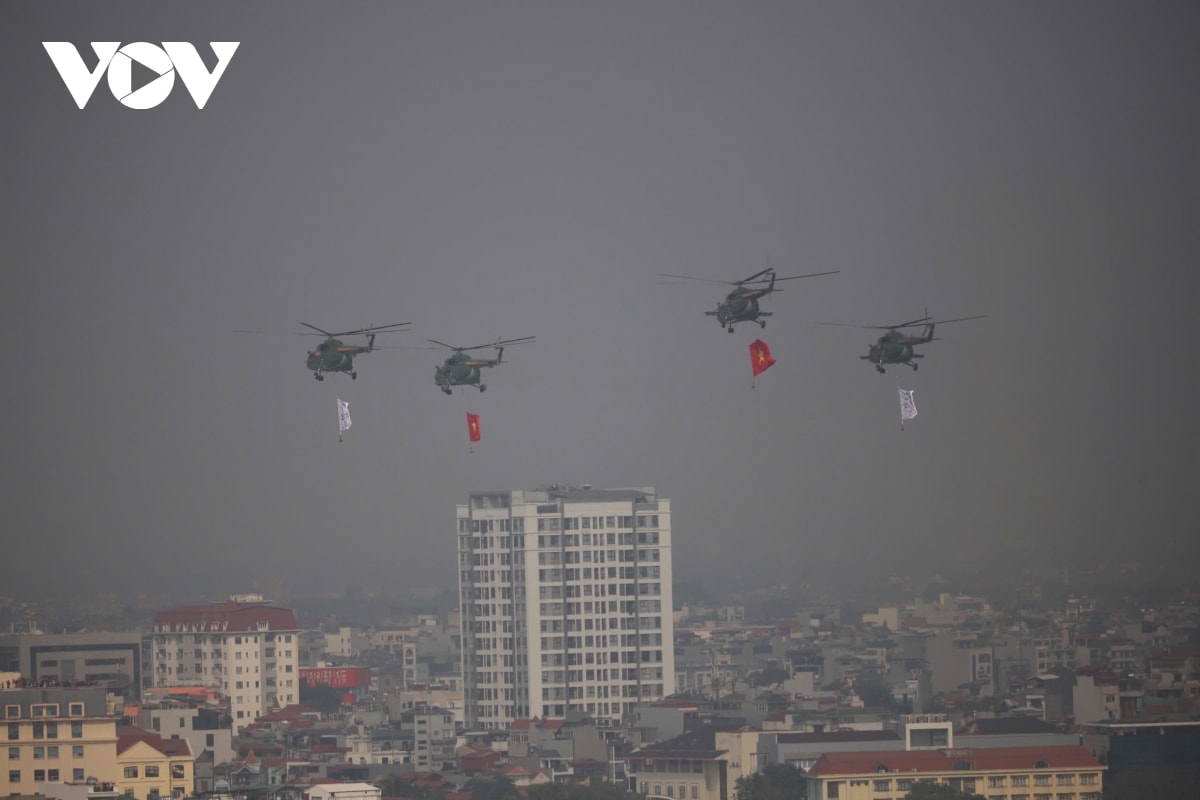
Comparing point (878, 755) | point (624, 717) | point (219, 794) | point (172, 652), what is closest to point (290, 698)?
point (172, 652)

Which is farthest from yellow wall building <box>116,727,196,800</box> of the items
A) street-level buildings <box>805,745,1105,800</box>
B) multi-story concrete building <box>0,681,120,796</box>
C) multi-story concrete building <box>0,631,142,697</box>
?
multi-story concrete building <box>0,631,142,697</box>

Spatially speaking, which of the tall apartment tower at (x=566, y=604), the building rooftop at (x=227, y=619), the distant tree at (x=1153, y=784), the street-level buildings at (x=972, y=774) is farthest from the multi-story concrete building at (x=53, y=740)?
the building rooftop at (x=227, y=619)

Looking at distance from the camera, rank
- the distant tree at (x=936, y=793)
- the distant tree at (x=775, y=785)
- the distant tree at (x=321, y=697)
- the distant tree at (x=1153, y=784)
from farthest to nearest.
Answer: the distant tree at (x=321, y=697)
the distant tree at (x=775, y=785)
the distant tree at (x=1153, y=784)
the distant tree at (x=936, y=793)

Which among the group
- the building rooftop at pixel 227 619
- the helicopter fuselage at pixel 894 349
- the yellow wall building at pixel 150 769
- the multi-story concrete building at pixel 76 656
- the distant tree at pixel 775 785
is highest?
the helicopter fuselage at pixel 894 349

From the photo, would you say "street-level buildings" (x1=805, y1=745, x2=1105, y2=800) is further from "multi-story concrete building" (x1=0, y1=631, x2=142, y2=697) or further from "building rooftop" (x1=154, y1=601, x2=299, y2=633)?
"building rooftop" (x1=154, y1=601, x2=299, y2=633)

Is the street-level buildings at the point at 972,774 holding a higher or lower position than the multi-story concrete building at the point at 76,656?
lower

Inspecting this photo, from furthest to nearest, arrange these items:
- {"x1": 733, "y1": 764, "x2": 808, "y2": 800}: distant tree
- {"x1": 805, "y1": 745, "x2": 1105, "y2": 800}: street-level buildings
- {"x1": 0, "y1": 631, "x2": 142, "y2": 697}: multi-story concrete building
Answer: {"x1": 0, "y1": 631, "x2": 142, "y2": 697}: multi-story concrete building < {"x1": 733, "y1": 764, "x2": 808, "y2": 800}: distant tree < {"x1": 805, "y1": 745, "x2": 1105, "y2": 800}: street-level buildings

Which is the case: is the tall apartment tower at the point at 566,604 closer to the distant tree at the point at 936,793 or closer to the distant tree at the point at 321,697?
the distant tree at the point at 321,697
